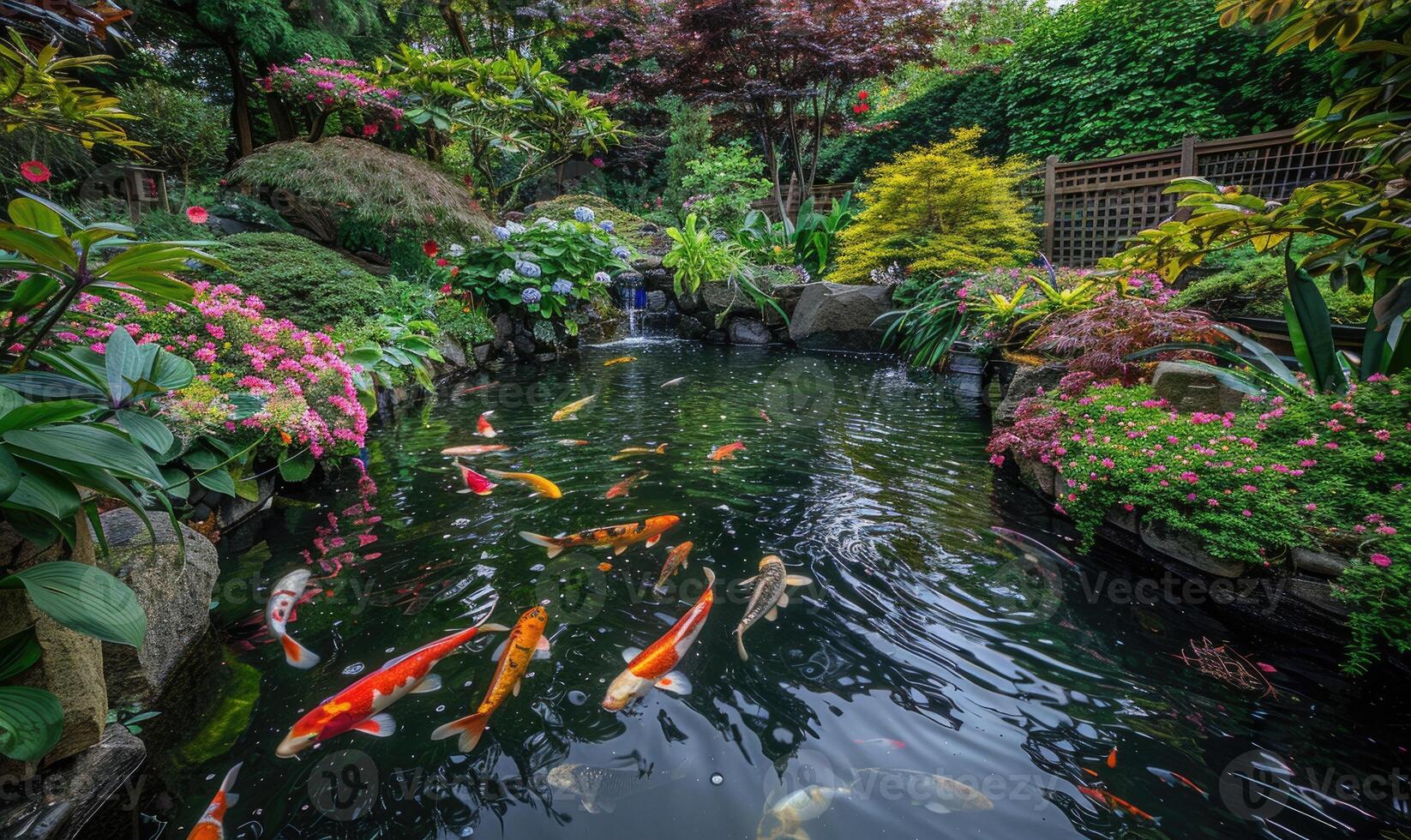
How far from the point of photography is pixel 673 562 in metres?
2.78

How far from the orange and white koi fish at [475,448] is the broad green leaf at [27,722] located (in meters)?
2.98

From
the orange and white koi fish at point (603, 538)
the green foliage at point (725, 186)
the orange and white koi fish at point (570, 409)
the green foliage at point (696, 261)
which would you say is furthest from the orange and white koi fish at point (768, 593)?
the green foliage at point (725, 186)

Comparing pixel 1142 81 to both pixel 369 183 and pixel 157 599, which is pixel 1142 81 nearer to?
pixel 369 183

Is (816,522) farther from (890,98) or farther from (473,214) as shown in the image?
(890,98)

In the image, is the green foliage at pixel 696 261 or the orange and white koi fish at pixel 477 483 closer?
the orange and white koi fish at pixel 477 483

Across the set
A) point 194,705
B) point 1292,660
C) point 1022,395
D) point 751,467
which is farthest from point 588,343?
point 1292,660

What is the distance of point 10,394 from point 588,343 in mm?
8032

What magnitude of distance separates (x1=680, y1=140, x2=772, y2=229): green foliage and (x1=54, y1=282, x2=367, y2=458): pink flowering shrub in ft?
A: 29.5

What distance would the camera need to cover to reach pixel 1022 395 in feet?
14.7

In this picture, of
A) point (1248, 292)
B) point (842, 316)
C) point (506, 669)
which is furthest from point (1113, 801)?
point (842, 316)

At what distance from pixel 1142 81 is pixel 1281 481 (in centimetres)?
903

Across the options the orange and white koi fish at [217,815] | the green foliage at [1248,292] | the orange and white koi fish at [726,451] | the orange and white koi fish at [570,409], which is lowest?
the orange and white koi fish at [217,815]

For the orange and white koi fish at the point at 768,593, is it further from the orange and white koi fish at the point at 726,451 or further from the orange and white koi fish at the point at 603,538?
the orange and white koi fish at the point at 726,451

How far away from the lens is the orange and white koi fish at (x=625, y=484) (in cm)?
356
